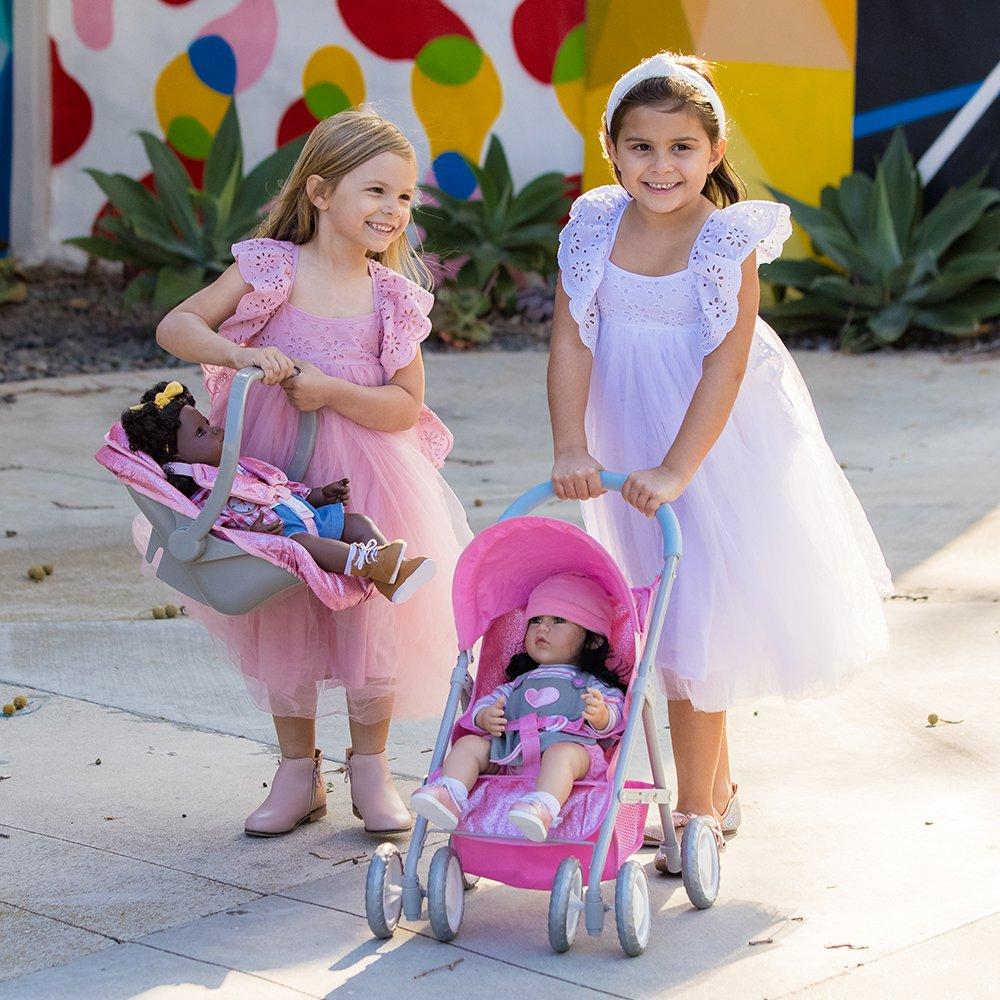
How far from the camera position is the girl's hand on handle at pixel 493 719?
3084 mm

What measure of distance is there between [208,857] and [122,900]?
11.2 inches

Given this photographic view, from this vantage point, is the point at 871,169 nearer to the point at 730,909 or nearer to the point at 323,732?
the point at 323,732

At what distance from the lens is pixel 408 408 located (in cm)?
358

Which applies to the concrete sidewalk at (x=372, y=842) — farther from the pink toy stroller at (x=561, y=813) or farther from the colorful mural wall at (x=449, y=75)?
the colorful mural wall at (x=449, y=75)

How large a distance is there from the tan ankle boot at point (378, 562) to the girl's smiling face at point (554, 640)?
0.30 meters

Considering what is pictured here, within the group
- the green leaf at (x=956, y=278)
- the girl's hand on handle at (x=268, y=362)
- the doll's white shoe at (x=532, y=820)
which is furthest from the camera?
the green leaf at (x=956, y=278)

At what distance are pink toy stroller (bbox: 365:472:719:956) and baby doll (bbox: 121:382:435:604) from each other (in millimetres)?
149

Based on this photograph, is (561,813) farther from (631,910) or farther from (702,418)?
(702,418)

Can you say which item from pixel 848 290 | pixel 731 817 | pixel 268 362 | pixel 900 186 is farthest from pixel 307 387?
pixel 900 186

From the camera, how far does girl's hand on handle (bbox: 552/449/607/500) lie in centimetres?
315

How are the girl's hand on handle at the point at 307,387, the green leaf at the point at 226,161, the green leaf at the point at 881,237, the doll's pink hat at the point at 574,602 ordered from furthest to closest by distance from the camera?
1. the green leaf at the point at 226,161
2. the green leaf at the point at 881,237
3. the girl's hand on handle at the point at 307,387
4. the doll's pink hat at the point at 574,602

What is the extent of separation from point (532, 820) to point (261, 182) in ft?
25.1

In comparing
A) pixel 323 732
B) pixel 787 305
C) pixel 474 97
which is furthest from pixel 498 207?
pixel 323 732

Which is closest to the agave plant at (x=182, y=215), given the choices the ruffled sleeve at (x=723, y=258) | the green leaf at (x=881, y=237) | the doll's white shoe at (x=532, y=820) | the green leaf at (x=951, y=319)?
the green leaf at (x=881, y=237)
